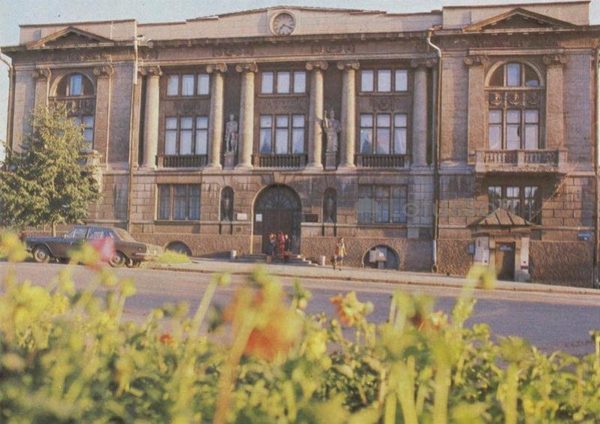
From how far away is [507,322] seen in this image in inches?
429

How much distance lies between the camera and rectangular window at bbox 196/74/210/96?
33281 mm

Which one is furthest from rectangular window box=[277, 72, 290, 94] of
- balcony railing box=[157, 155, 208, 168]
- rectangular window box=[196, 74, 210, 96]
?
balcony railing box=[157, 155, 208, 168]

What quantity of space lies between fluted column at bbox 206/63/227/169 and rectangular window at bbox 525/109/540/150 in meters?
15.8

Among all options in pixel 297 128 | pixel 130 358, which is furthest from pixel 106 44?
pixel 130 358

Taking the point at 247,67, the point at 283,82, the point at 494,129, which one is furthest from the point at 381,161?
the point at 247,67

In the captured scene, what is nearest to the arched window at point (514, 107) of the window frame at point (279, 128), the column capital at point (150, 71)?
the window frame at point (279, 128)

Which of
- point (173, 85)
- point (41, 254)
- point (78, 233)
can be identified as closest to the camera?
point (41, 254)

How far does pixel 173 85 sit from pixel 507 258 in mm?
19980

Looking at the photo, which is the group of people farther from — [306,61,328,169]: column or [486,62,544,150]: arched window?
[486,62,544,150]: arched window

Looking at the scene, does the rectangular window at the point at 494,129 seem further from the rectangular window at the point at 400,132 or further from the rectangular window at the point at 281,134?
the rectangular window at the point at 281,134

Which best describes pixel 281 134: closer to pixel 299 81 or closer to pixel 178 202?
pixel 299 81

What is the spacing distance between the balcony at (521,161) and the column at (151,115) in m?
17.1

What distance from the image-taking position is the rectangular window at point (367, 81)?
3172 cm

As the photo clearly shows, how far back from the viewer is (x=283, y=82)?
32656mm
